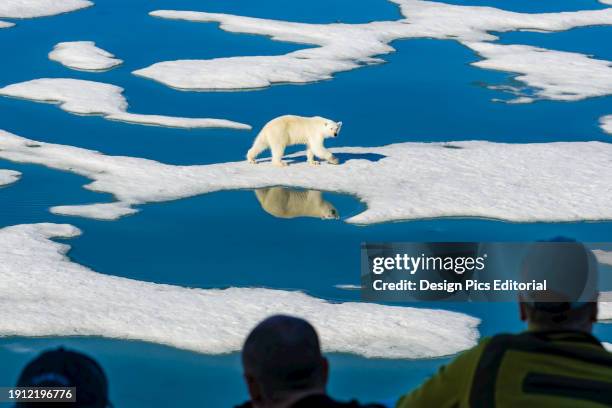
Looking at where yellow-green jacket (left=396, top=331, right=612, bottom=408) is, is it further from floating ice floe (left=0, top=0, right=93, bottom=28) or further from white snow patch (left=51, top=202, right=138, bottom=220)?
floating ice floe (left=0, top=0, right=93, bottom=28)

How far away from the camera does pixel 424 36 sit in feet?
59.7

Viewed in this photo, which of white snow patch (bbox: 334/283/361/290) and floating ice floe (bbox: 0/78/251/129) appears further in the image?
floating ice floe (bbox: 0/78/251/129)

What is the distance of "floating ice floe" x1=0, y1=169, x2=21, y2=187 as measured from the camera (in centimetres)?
1048

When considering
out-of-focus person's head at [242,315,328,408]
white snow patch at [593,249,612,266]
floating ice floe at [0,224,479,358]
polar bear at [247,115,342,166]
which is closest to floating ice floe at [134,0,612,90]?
polar bear at [247,115,342,166]

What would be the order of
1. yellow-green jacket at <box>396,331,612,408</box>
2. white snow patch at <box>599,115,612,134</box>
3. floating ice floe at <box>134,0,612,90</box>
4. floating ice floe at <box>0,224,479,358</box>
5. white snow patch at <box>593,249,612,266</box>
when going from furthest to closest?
1. floating ice floe at <box>134,0,612,90</box>
2. white snow patch at <box>599,115,612,134</box>
3. white snow patch at <box>593,249,612,266</box>
4. floating ice floe at <box>0,224,479,358</box>
5. yellow-green jacket at <box>396,331,612,408</box>

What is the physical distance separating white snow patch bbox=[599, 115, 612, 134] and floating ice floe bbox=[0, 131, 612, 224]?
2.62ft

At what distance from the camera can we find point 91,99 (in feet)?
45.3

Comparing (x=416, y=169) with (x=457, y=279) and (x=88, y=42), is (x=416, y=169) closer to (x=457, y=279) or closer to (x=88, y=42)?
(x=457, y=279)

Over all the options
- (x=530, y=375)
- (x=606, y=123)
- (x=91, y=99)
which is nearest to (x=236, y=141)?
(x=91, y=99)

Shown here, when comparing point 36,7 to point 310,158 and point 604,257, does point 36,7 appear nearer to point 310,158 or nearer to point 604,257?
point 310,158

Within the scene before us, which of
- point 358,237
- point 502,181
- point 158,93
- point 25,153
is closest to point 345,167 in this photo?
point 502,181

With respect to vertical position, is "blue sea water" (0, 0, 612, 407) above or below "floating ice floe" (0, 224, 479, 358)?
below

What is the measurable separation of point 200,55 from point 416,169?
6.55 m

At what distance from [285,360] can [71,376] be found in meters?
0.42
